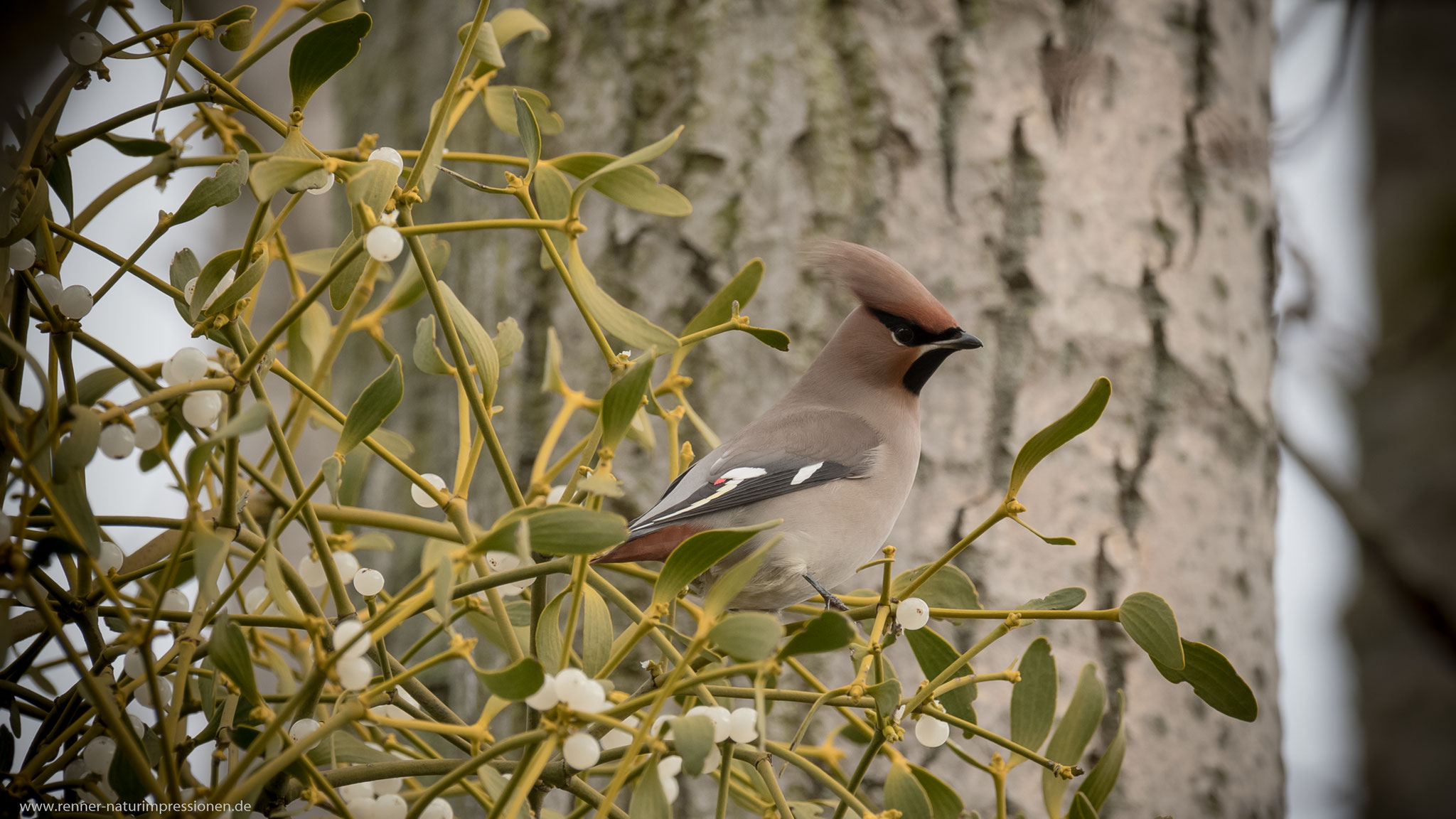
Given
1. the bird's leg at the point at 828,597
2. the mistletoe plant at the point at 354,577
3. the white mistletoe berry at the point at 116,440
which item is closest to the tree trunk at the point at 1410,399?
the bird's leg at the point at 828,597

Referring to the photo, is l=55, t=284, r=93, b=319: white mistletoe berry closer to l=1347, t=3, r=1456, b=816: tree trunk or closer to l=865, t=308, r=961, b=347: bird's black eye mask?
l=865, t=308, r=961, b=347: bird's black eye mask

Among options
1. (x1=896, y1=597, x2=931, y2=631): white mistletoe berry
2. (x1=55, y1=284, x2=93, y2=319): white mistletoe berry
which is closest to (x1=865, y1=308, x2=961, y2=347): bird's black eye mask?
(x1=896, y1=597, x2=931, y2=631): white mistletoe berry

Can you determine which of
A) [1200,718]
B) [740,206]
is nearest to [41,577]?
[740,206]

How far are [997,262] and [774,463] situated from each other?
0.60 metres

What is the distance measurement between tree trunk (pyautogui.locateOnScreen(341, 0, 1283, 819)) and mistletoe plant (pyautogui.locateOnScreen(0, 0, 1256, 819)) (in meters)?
0.71

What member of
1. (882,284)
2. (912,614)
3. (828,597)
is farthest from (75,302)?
(882,284)

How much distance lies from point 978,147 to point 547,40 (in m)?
0.79

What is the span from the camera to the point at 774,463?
1.63 meters

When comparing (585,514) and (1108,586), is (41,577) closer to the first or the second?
(585,514)

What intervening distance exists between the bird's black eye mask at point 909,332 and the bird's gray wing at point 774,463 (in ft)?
0.51

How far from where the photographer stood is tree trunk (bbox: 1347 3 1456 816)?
4371 mm

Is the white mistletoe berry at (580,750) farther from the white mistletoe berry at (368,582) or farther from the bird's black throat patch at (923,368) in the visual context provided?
the bird's black throat patch at (923,368)

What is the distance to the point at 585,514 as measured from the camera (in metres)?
0.79

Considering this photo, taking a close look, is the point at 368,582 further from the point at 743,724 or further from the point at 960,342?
the point at 960,342
